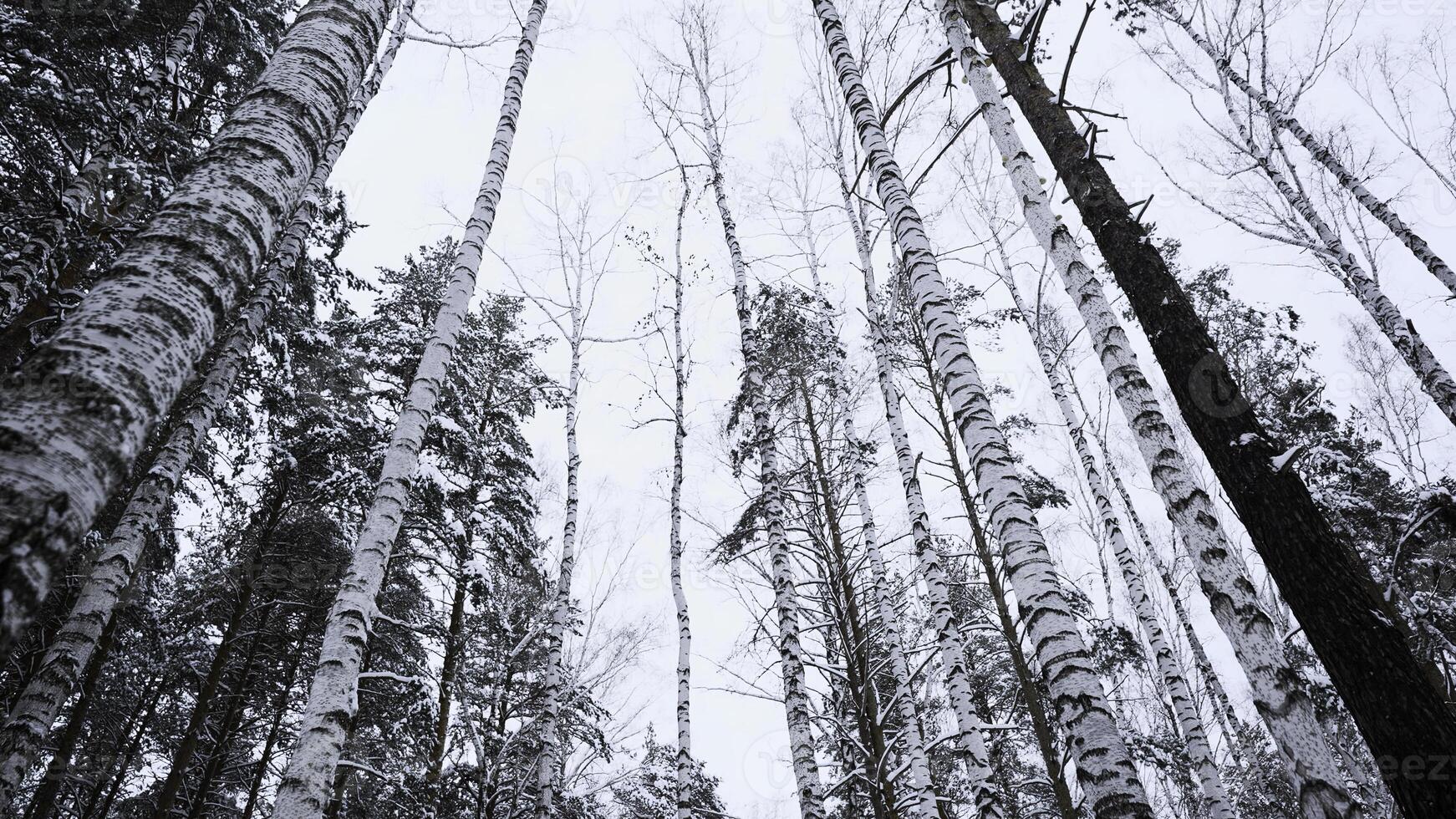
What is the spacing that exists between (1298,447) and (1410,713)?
1.23 m

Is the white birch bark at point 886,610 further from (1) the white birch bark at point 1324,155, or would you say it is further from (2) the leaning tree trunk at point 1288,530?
(1) the white birch bark at point 1324,155

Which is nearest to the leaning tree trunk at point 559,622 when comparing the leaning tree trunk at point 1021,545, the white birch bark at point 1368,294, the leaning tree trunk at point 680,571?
the leaning tree trunk at point 680,571

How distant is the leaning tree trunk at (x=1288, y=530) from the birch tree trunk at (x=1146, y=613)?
72.6 inches

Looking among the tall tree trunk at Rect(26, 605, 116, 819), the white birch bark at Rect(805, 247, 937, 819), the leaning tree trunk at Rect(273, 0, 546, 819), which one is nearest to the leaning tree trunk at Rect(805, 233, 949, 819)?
the white birch bark at Rect(805, 247, 937, 819)

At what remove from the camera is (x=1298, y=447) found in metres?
3.28

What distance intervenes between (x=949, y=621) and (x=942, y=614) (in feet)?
0.34

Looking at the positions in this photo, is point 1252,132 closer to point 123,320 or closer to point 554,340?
point 554,340

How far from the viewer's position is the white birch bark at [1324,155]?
939 cm

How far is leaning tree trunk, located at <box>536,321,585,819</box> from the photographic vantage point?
8.70 meters

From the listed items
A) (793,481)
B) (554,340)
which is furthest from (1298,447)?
(554,340)

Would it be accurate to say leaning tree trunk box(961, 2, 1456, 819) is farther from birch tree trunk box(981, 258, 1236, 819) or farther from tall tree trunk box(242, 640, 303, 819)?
tall tree trunk box(242, 640, 303, 819)

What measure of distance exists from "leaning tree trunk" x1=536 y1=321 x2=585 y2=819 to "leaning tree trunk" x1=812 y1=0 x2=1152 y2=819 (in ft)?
24.2

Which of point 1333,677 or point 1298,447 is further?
point 1298,447

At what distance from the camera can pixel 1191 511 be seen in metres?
3.77
